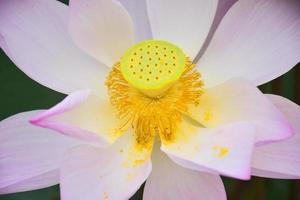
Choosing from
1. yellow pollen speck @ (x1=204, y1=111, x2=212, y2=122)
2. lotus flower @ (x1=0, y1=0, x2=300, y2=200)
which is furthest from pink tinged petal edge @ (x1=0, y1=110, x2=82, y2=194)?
yellow pollen speck @ (x1=204, y1=111, x2=212, y2=122)

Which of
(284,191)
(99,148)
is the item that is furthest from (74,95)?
(284,191)

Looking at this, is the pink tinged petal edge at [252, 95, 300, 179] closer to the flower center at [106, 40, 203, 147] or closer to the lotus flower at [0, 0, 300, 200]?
the lotus flower at [0, 0, 300, 200]

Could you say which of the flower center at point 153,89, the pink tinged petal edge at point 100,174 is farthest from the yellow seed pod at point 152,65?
the pink tinged petal edge at point 100,174

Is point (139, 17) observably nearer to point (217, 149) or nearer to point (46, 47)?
point (46, 47)

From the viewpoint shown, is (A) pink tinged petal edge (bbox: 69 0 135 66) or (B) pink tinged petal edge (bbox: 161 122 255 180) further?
(A) pink tinged petal edge (bbox: 69 0 135 66)

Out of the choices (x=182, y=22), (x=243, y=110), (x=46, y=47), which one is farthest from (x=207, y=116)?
(x=46, y=47)

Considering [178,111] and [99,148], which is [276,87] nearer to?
[178,111]
